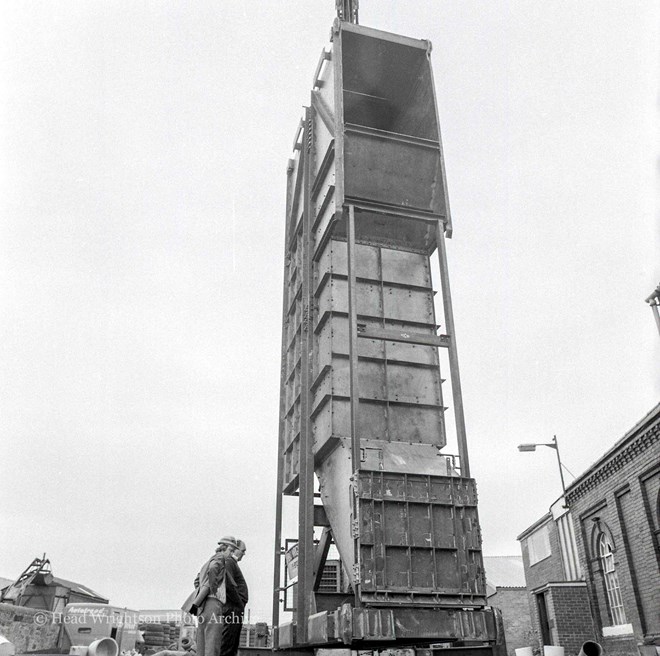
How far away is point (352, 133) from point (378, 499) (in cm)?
631

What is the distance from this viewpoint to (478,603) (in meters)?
7.98

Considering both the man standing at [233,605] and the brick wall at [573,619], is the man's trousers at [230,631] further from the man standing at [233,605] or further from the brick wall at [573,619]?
the brick wall at [573,619]

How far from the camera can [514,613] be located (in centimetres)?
2873

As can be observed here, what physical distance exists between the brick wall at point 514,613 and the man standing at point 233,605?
25538 mm

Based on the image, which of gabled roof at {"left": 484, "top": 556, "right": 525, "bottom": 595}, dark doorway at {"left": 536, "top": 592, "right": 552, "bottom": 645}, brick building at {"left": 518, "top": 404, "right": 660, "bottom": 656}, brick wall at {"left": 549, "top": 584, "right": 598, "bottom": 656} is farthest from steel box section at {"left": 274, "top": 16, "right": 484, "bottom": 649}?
gabled roof at {"left": 484, "top": 556, "right": 525, "bottom": 595}

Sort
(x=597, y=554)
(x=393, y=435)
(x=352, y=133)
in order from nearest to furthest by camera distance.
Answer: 1. (x=393, y=435)
2. (x=352, y=133)
3. (x=597, y=554)

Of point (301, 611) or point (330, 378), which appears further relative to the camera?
point (330, 378)

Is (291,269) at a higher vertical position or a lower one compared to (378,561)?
higher

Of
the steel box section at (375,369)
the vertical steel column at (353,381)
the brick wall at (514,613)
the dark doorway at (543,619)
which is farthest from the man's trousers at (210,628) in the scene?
the brick wall at (514,613)

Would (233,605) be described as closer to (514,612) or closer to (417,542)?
(417,542)

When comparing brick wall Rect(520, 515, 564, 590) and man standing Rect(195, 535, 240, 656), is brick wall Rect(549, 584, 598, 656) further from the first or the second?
man standing Rect(195, 535, 240, 656)

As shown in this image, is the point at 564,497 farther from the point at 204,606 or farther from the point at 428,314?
the point at 204,606

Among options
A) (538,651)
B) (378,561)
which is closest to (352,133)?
(378,561)

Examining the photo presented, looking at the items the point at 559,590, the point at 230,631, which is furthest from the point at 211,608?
the point at 559,590
